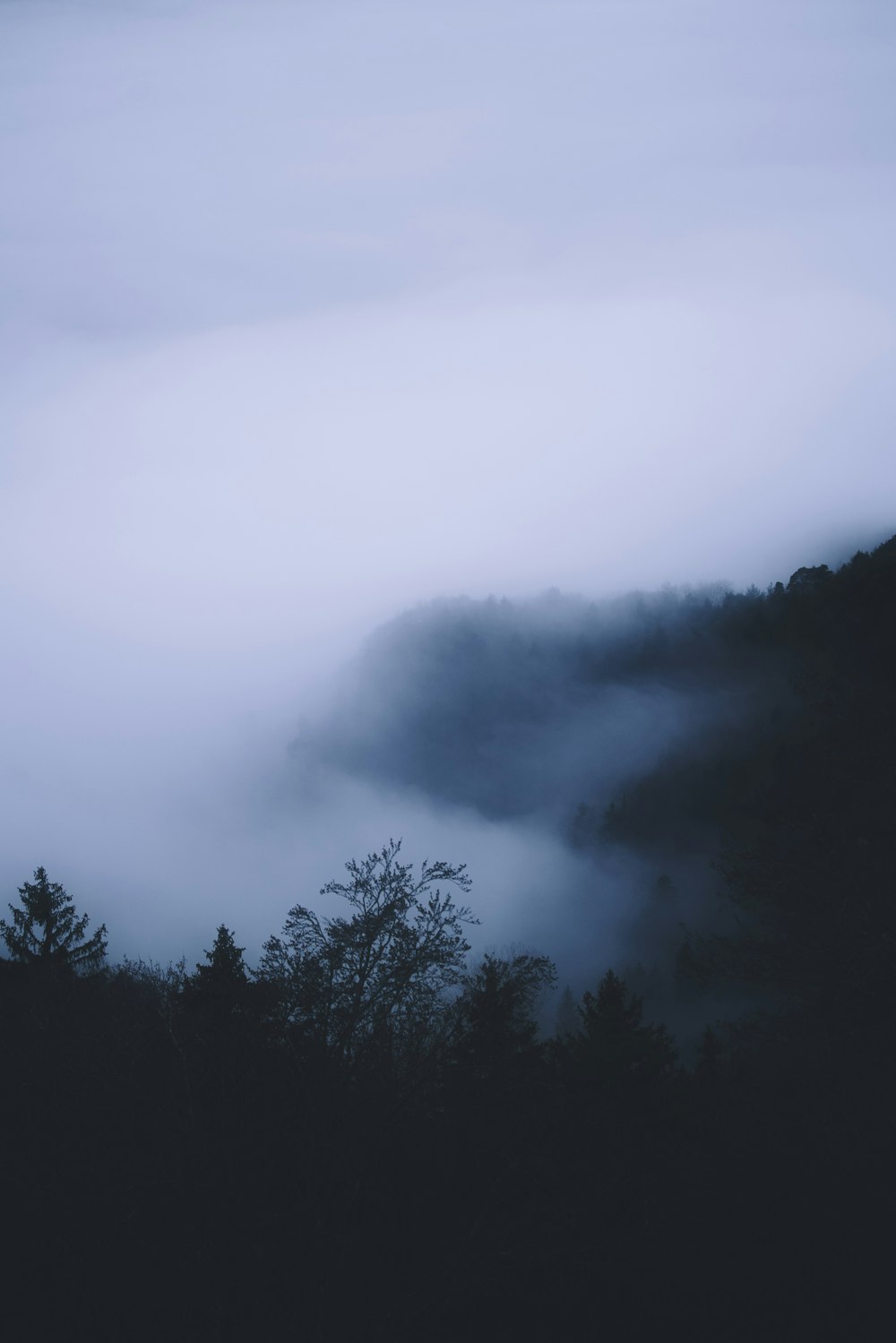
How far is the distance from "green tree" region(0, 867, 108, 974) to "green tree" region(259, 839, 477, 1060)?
16.2 metres

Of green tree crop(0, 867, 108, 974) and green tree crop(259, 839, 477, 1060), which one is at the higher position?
green tree crop(0, 867, 108, 974)

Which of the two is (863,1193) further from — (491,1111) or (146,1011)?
(146,1011)

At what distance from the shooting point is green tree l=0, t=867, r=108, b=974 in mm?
21344

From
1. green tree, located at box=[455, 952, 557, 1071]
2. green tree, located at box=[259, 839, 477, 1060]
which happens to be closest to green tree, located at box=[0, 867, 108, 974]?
green tree, located at box=[259, 839, 477, 1060]

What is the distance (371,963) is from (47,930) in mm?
19638

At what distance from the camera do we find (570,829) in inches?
6722

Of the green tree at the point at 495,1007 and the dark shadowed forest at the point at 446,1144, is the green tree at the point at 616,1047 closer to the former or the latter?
the dark shadowed forest at the point at 446,1144

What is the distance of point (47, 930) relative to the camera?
23.0 m

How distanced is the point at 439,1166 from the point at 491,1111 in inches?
58.9

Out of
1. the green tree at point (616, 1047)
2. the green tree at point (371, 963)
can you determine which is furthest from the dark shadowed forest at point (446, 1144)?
the green tree at point (616, 1047)

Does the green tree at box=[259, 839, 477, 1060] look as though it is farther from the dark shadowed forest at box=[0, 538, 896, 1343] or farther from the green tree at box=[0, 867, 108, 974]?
the green tree at box=[0, 867, 108, 974]

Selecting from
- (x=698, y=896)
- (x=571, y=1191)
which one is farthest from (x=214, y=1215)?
(x=698, y=896)

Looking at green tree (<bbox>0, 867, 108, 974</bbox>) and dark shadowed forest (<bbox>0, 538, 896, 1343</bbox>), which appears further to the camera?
green tree (<bbox>0, 867, 108, 974</bbox>)

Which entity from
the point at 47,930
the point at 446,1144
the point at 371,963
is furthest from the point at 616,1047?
the point at 47,930
